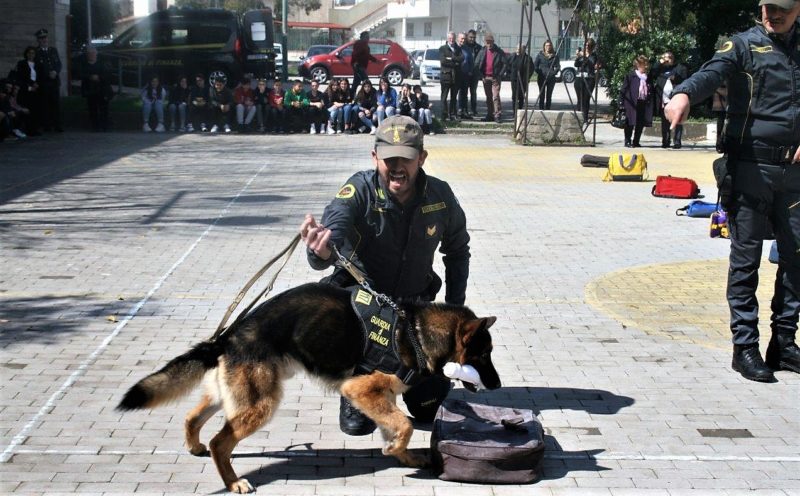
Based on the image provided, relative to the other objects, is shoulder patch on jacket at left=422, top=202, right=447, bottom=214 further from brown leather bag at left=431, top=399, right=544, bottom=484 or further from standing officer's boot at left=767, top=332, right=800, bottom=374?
standing officer's boot at left=767, top=332, right=800, bottom=374

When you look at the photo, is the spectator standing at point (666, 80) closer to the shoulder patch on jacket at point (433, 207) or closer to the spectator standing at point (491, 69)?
the spectator standing at point (491, 69)

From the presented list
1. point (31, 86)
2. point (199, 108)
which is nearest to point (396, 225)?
point (31, 86)

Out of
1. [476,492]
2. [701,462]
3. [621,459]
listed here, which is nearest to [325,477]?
[476,492]

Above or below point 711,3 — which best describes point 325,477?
below

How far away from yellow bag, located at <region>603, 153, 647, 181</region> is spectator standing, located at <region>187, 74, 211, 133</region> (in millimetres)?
11569

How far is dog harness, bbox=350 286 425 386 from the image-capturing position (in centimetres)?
462

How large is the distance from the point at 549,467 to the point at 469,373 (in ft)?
2.14

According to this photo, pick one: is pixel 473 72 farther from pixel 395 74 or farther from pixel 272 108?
pixel 395 74

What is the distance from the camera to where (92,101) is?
917 inches

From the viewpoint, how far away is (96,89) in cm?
2312

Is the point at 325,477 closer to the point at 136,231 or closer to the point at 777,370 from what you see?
the point at 777,370

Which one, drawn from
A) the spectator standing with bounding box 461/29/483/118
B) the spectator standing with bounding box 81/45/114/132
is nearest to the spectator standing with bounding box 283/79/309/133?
the spectator standing with bounding box 81/45/114/132

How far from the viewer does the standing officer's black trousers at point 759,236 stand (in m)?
6.02

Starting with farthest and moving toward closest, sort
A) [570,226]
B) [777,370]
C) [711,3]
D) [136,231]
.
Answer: [711,3]
[570,226]
[136,231]
[777,370]
